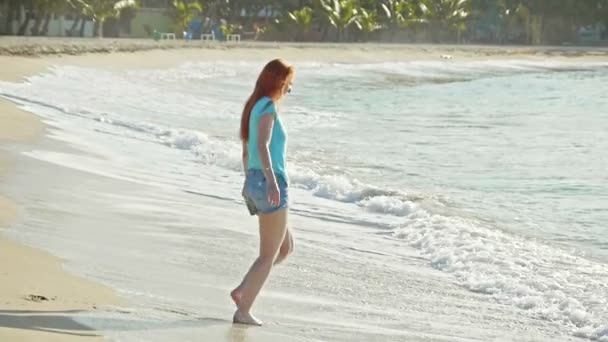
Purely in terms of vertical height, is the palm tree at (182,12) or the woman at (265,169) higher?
the woman at (265,169)

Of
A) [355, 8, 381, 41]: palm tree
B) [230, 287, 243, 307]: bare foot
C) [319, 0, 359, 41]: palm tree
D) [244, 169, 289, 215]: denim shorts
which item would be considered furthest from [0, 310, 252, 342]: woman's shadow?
[355, 8, 381, 41]: palm tree

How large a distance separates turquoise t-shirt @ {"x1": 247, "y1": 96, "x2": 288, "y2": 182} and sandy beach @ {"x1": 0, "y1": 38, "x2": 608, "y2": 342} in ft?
2.49

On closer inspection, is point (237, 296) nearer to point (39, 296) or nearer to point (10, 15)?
point (39, 296)

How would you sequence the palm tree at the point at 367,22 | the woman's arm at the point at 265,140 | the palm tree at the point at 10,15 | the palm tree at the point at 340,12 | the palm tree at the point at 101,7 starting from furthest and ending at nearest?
the palm tree at the point at 367,22 → the palm tree at the point at 340,12 → the palm tree at the point at 101,7 → the palm tree at the point at 10,15 → the woman's arm at the point at 265,140

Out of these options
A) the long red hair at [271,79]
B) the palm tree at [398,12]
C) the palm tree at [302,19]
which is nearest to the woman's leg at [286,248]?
the long red hair at [271,79]

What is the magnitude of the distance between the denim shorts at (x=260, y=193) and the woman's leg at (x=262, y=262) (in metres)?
0.04

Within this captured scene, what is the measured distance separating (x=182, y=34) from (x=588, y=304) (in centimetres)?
6127

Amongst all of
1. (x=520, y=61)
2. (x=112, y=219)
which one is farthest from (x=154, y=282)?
(x=520, y=61)

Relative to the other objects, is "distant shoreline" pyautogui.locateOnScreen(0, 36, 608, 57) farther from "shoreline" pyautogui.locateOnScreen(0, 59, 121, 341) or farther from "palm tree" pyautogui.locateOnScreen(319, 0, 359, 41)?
"shoreline" pyautogui.locateOnScreen(0, 59, 121, 341)

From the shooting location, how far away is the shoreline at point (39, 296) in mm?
5551

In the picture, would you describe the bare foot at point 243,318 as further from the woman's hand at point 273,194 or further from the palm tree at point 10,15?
the palm tree at point 10,15

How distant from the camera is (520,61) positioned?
67250 mm

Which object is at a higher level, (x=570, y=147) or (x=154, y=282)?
(x=154, y=282)

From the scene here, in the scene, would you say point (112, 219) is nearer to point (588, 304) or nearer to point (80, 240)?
point (80, 240)
